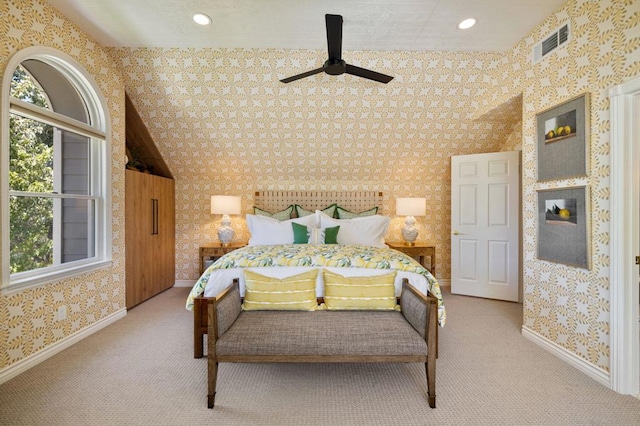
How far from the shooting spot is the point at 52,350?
256 centimetres

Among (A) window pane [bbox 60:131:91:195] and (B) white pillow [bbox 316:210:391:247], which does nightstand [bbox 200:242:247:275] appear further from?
(A) window pane [bbox 60:131:91:195]

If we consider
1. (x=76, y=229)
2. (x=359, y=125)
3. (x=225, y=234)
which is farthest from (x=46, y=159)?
(x=359, y=125)

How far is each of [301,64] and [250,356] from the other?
3.03 metres

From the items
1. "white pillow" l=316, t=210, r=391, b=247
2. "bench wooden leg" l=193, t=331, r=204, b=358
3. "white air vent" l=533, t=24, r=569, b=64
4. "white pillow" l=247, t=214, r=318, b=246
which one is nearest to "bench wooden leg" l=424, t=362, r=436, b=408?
"bench wooden leg" l=193, t=331, r=204, b=358

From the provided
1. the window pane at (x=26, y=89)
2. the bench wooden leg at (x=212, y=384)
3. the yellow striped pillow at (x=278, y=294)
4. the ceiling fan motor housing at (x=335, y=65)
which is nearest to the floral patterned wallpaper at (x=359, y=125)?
the window pane at (x=26, y=89)

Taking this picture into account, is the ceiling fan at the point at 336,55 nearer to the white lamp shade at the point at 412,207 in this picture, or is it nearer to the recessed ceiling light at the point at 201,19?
the recessed ceiling light at the point at 201,19

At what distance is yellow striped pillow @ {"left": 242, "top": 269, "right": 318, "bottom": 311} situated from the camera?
2389 millimetres

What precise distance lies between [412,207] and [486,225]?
40.5 inches

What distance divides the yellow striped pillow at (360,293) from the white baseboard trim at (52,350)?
7.85ft

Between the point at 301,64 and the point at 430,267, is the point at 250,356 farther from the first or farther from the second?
the point at 430,267

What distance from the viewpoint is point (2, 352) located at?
218 cm

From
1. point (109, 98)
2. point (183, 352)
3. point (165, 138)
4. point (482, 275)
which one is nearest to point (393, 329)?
point (183, 352)

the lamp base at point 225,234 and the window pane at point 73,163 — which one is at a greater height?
the window pane at point 73,163

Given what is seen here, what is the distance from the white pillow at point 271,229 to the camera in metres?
4.14
